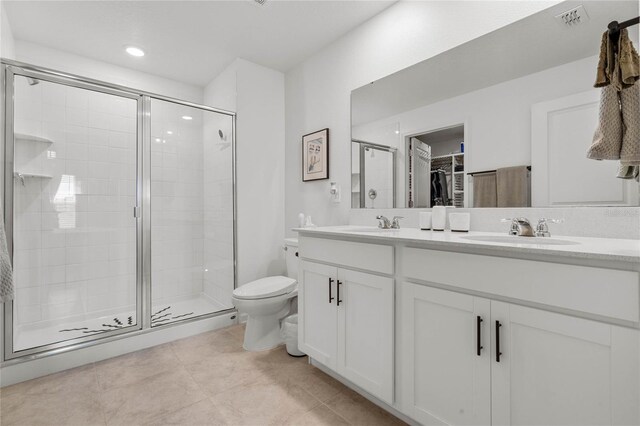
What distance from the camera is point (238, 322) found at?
107 inches

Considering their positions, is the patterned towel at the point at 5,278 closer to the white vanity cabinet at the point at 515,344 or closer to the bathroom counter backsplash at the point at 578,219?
the white vanity cabinet at the point at 515,344

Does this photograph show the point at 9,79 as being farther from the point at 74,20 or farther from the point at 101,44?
the point at 101,44

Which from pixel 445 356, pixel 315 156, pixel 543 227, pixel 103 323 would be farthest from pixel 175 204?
pixel 543 227

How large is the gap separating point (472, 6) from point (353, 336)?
1915 millimetres

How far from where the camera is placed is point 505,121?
4.92 ft

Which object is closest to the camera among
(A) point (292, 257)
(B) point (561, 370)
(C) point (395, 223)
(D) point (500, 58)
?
(B) point (561, 370)

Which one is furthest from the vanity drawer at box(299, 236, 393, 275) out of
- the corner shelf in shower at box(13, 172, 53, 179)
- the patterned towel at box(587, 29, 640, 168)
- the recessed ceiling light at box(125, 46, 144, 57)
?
the recessed ceiling light at box(125, 46, 144, 57)

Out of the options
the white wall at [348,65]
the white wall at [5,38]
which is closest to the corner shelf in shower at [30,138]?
the white wall at [5,38]

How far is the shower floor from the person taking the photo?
6.58 feet

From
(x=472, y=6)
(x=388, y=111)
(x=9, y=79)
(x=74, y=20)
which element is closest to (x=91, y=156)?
(x=9, y=79)

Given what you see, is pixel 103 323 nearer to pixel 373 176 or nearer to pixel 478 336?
pixel 373 176

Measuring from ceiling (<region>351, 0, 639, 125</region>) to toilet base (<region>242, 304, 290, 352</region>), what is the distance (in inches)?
67.5

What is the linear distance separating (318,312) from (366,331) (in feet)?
1.19

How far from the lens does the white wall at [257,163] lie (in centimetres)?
277
